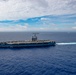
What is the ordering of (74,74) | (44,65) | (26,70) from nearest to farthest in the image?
(74,74)
(26,70)
(44,65)

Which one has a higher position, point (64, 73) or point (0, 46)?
point (0, 46)

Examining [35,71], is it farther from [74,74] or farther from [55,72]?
[74,74]

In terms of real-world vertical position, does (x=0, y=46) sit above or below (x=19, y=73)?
above

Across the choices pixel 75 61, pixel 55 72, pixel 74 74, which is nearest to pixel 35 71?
pixel 55 72

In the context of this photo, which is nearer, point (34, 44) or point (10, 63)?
point (10, 63)

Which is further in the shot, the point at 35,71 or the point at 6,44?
the point at 6,44

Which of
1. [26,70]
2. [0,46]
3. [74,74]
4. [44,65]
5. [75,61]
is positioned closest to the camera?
[74,74]

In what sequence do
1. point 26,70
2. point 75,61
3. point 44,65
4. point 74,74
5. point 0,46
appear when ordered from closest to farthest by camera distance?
point 74,74 < point 26,70 < point 44,65 < point 75,61 < point 0,46

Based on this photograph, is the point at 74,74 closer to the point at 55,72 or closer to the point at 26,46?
the point at 55,72

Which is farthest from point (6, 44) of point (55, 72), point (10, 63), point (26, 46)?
point (55, 72)
